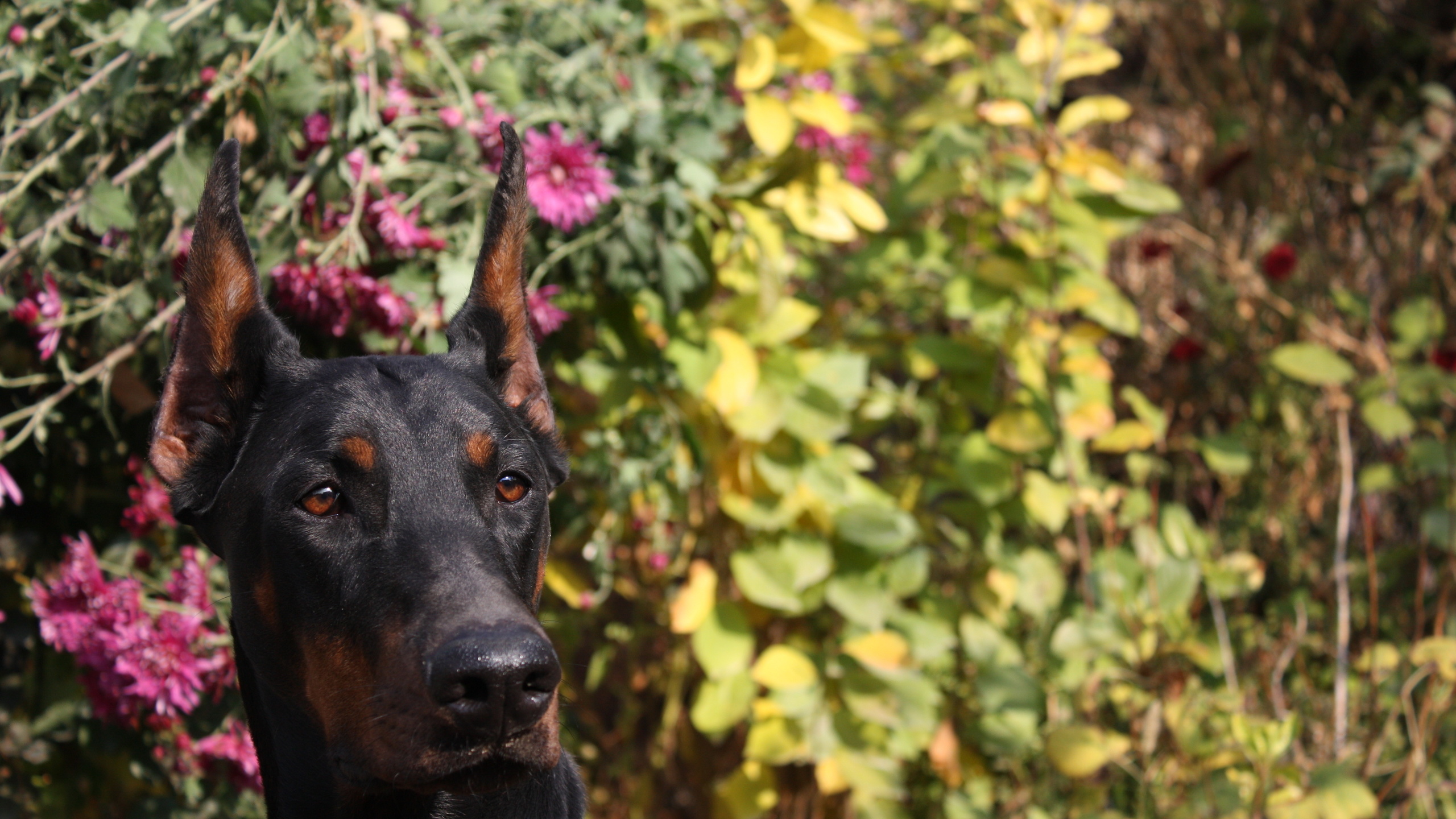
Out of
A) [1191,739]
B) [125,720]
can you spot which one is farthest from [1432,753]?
[125,720]

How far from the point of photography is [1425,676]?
349 cm

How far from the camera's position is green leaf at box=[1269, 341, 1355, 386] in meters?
3.59

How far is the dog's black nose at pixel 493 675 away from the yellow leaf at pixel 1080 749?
6.54 ft

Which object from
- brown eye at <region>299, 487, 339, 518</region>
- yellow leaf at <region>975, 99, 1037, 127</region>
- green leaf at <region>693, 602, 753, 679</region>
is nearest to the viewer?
brown eye at <region>299, 487, 339, 518</region>

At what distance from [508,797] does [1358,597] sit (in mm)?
3600

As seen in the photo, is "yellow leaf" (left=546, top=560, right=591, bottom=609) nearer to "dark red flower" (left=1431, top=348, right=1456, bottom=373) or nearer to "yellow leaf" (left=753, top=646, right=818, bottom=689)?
"yellow leaf" (left=753, top=646, right=818, bottom=689)

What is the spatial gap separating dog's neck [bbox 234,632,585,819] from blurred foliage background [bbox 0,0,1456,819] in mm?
482

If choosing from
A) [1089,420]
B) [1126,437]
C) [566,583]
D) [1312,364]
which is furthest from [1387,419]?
[566,583]

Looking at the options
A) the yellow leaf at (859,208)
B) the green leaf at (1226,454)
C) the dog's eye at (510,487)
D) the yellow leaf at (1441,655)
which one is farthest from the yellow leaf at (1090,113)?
the dog's eye at (510,487)

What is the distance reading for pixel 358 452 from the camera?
5.47 feet

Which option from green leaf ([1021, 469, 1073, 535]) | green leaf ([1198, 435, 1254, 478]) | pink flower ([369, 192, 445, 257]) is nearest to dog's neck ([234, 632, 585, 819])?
pink flower ([369, 192, 445, 257])

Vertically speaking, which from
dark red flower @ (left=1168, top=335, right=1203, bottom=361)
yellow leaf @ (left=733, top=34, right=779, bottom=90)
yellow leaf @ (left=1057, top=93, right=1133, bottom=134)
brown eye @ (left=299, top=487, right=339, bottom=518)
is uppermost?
yellow leaf @ (left=733, top=34, right=779, bottom=90)

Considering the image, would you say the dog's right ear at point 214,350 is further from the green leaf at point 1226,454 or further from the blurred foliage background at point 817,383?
the green leaf at point 1226,454

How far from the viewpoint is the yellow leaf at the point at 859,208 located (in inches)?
119
